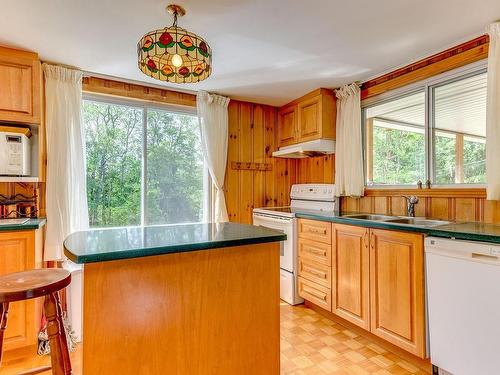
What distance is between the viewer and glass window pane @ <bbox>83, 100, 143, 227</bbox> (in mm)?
2822

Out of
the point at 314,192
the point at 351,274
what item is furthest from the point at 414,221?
the point at 314,192

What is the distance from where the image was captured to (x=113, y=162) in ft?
9.54

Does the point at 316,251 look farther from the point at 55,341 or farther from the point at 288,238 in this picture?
the point at 55,341

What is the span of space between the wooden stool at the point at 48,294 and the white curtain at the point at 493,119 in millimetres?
2538

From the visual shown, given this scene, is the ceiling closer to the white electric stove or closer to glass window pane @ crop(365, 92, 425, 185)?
glass window pane @ crop(365, 92, 425, 185)

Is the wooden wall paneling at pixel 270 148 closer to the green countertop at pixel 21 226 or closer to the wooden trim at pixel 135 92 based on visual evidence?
the wooden trim at pixel 135 92

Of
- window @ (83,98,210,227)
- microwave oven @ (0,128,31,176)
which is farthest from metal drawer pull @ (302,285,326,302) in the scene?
microwave oven @ (0,128,31,176)

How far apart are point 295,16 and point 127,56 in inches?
54.7

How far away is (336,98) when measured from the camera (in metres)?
3.16

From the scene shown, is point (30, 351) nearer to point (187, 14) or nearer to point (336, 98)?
point (187, 14)

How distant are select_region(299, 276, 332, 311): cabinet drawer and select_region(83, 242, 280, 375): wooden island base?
1.30 m

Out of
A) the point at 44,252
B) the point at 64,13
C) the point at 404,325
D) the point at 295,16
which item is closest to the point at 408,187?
the point at 404,325

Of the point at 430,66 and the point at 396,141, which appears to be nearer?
the point at 430,66

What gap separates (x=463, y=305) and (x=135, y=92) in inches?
126
